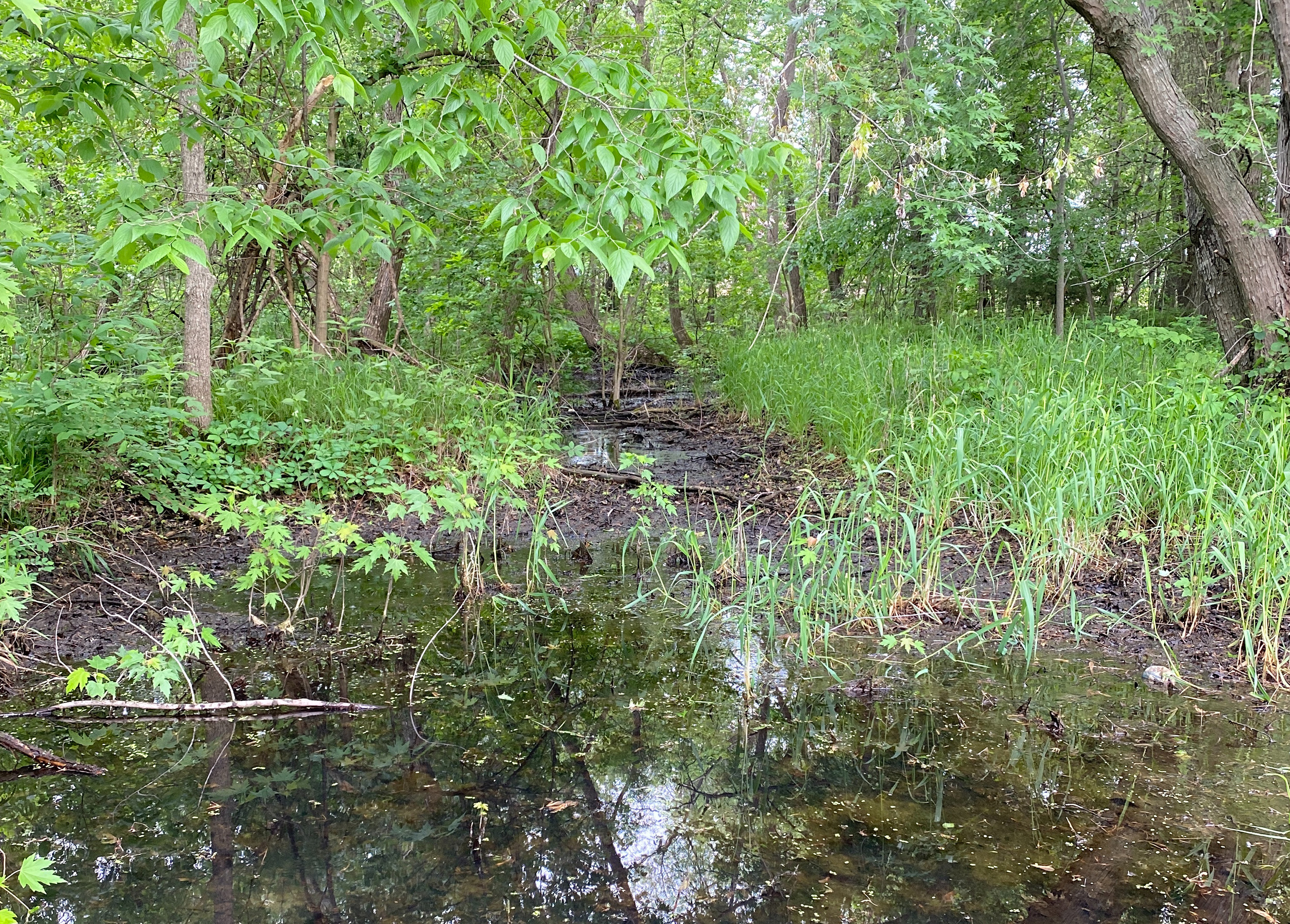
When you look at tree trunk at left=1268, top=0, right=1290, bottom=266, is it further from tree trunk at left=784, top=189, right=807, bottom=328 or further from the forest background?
tree trunk at left=784, top=189, right=807, bottom=328

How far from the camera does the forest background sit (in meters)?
2.77

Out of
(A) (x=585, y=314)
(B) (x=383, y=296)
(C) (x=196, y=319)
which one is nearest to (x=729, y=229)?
(C) (x=196, y=319)

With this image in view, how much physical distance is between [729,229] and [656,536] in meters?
2.66

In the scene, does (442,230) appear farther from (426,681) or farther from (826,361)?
(426,681)

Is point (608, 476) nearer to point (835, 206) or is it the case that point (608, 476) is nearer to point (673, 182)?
point (673, 182)

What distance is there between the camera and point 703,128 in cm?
340

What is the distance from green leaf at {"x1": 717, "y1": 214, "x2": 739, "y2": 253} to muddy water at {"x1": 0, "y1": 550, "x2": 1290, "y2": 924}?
5.18ft

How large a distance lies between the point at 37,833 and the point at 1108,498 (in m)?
4.31

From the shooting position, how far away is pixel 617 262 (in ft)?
7.25

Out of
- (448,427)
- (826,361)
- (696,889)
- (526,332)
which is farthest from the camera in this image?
(526,332)

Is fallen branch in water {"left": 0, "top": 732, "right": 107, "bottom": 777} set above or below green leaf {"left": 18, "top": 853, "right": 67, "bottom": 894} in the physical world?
below

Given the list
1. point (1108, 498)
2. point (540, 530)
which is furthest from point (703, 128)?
point (1108, 498)

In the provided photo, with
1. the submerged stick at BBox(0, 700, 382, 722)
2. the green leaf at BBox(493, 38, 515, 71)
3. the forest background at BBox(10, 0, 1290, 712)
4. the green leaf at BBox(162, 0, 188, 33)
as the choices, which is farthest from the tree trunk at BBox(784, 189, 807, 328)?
the green leaf at BBox(162, 0, 188, 33)

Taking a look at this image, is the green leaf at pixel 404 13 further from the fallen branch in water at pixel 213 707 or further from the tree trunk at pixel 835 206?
the tree trunk at pixel 835 206
